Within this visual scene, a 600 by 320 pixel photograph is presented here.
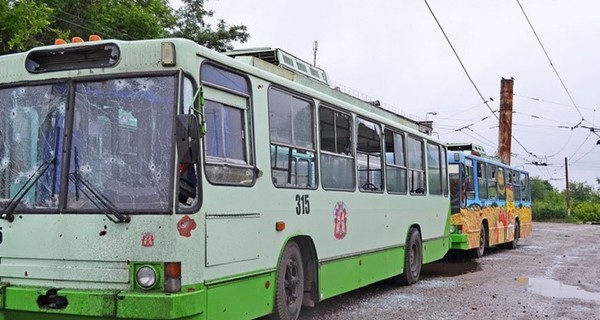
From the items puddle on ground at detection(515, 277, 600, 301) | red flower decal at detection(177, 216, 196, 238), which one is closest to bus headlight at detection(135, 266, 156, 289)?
red flower decal at detection(177, 216, 196, 238)

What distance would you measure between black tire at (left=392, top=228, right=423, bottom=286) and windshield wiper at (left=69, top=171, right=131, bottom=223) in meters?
7.04

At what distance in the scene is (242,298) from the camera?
6125 millimetres

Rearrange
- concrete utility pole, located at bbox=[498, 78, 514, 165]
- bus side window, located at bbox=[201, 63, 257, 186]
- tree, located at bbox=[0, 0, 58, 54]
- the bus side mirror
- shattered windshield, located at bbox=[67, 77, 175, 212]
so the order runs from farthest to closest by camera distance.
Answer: concrete utility pole, located at bbox=[498, 78, 514, 165], tree, located at bbox=[0, 0, 58, 54], bus side window, located at bbox=[201, 63, 257, 186], shattered windshield, located at bbox=[67, 77, 175, 212], the bus side mirror

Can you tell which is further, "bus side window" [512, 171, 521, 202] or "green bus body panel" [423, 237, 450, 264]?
"bus side window" [512, 171, 521, 202]

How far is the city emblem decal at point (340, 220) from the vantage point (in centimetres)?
842

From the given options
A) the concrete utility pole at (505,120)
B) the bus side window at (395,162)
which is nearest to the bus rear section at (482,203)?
the bus side window at (395,162)

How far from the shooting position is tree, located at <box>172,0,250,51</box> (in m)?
22.6

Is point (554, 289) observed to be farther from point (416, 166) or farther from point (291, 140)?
point (291, 140)

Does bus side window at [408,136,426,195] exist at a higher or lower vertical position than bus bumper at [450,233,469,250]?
higher

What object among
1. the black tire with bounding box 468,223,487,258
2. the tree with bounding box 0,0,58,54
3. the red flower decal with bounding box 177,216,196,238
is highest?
the tree with bounding box 0,0,58,54

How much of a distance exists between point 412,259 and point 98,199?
7.53 metres

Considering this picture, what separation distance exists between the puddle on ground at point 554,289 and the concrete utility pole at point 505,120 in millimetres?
15989

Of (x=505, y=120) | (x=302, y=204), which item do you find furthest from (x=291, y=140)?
(x=505, y=120)

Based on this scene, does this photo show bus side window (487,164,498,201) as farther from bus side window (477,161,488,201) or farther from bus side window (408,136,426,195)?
bus side window (408,136,426,195)
